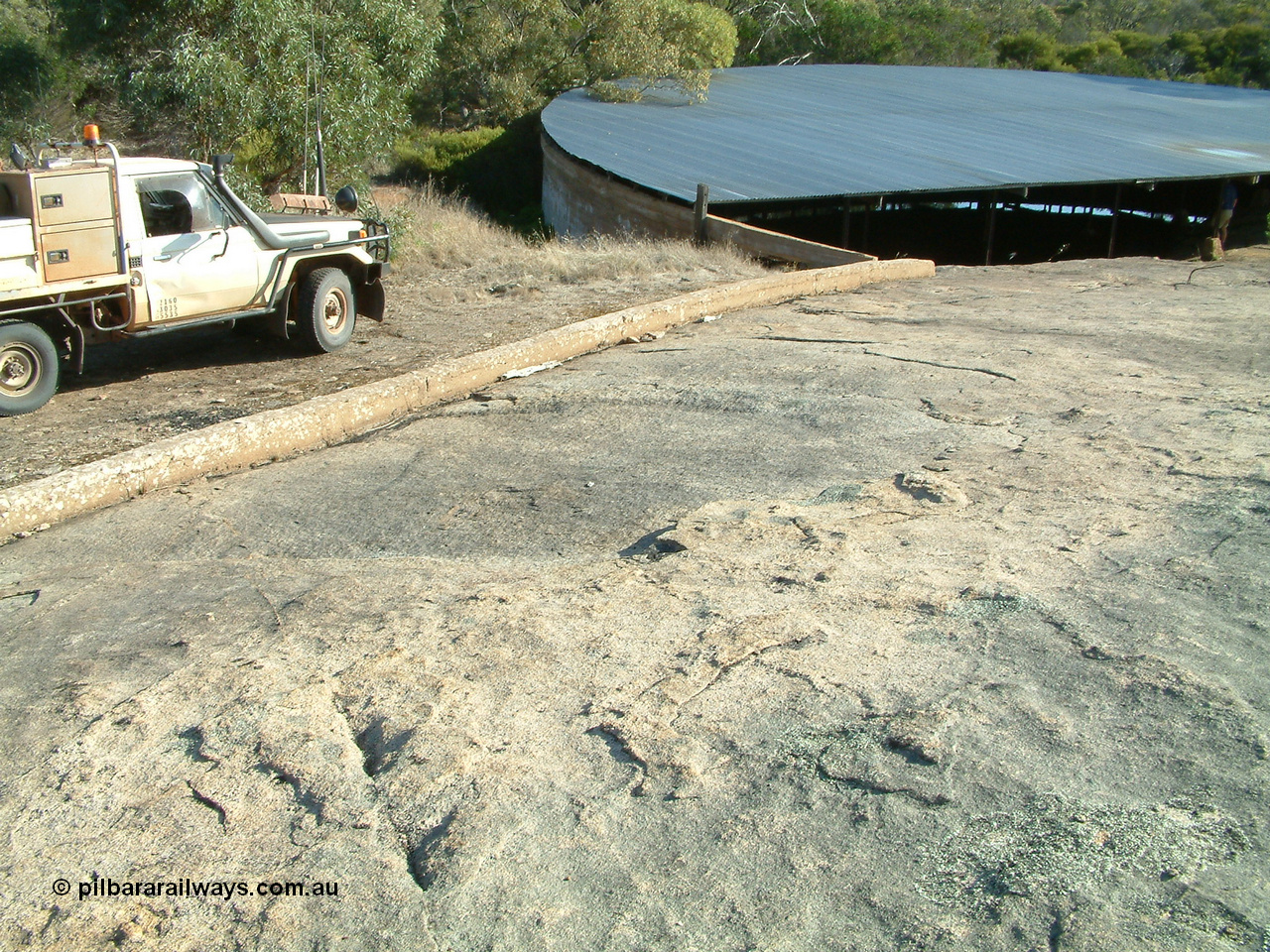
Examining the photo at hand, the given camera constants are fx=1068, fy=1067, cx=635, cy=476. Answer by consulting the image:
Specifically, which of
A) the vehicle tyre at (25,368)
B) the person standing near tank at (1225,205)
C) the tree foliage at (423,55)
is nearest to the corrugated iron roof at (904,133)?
the person standing near tank at (1225,205)

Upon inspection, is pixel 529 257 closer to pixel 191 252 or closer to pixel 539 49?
pixel 191 252

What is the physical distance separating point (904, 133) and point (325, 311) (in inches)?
670

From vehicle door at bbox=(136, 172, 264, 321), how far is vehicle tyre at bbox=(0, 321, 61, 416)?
0.86 m

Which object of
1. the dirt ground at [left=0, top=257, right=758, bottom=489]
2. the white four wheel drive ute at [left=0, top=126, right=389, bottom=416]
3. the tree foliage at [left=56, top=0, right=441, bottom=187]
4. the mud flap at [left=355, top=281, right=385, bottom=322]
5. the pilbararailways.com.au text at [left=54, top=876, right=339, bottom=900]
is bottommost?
the dirt ground at [left=0, top=257, right=758, bottom=489]

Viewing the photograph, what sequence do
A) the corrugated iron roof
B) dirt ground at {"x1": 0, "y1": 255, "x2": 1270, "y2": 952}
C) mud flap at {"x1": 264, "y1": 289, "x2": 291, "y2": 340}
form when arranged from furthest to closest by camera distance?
the corrugated iron roof < mud flap at {"x1": 264, "y1": 289, "x2": 291, "y2": 340} < dirt ground at {"x1": 0, "y1": 255, "x2": 1270, "y2": 952}

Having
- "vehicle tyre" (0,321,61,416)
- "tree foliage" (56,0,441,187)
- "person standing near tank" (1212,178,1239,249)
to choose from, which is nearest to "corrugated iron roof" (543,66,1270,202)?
"person standing near tank" (1212,178,1239,249)

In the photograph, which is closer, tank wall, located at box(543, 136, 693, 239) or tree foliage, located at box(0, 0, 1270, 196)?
tree foliage, located at box(0, 0, 1270, 196)

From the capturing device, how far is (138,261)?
8328mm

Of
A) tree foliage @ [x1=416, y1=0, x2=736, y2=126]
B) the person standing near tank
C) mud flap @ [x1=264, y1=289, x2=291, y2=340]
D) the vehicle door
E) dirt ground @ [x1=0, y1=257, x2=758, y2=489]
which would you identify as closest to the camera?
dirt ground @ [x1=0, y1=257, x2=758, y2=489]

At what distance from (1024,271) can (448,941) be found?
14510mm

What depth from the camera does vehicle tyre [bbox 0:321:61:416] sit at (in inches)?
305

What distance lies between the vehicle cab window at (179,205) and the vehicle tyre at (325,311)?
978mm

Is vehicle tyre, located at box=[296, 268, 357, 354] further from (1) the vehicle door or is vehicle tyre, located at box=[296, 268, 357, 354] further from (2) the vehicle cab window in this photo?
(2) the vehicle cab window

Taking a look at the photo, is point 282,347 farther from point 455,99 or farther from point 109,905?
point 455,99
